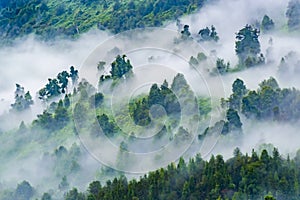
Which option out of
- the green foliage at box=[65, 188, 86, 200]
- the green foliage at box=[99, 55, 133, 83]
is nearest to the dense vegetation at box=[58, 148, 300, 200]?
the green foliage at box=[65, 188, 86, 200]

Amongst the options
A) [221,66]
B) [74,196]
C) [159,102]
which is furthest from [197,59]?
[74,196]

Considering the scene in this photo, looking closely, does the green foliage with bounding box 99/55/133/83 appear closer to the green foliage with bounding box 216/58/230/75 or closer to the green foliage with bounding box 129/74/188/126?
the green foliage with bounding box 129/74/188/126

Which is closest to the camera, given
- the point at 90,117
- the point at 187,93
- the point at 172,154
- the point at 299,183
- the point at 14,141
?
the point at 299,183

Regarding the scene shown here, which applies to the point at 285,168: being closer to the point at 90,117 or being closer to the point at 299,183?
the point at 299,183

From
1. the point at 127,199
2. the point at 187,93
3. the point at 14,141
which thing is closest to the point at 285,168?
the point at 127,199

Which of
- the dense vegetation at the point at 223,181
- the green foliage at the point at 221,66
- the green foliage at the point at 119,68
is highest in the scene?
the green foliage at the point at 119,68

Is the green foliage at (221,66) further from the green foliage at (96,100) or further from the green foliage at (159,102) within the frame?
the green foliage at (96,100)

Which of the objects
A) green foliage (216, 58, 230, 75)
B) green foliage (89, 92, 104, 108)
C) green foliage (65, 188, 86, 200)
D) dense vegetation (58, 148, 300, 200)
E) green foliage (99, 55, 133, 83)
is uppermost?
green foliage (99, 55, 133, 83)

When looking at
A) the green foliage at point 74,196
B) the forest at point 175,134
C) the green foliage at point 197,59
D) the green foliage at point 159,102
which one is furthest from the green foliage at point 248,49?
the green foliage at point 74,196
